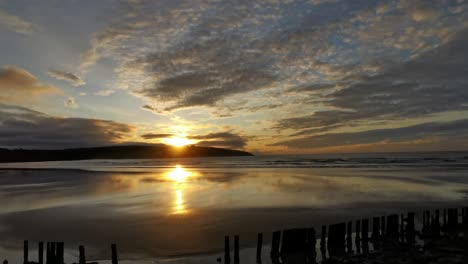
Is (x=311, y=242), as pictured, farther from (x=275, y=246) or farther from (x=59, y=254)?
(x=59, y=254)

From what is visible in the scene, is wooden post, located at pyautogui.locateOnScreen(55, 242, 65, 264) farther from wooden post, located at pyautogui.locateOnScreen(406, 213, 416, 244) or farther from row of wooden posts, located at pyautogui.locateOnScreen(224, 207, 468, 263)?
wooden post, located at pyautogui.locateOnScreen(406, 213, 416, 244)

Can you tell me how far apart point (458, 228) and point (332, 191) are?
1423cm

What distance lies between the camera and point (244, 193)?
31.4m

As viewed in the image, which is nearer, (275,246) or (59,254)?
(59,254)

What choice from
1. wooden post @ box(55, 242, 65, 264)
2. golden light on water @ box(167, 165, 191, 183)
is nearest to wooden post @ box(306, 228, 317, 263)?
wooden post @ box(55, 242, 65, 264)

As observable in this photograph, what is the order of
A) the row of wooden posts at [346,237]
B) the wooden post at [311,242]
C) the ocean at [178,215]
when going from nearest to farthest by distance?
1. the row of wooden posts at [346,237]
2. the wooden post at [311,242]
3. the ocean at [178,215]

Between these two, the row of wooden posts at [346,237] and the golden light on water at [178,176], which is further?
the golden light on water at [178,176]

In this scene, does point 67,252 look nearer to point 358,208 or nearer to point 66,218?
point 66,218

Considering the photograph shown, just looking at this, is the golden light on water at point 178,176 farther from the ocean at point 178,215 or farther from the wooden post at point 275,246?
the wooden post at point 275,246

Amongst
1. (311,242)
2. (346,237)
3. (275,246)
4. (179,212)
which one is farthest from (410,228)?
(179,212)

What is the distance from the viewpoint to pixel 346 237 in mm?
16203

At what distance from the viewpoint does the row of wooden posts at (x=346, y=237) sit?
45.5 ft

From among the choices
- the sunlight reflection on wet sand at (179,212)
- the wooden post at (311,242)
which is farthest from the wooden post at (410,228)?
the wooden post at (311,242)

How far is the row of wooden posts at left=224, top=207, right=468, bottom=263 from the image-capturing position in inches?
546
